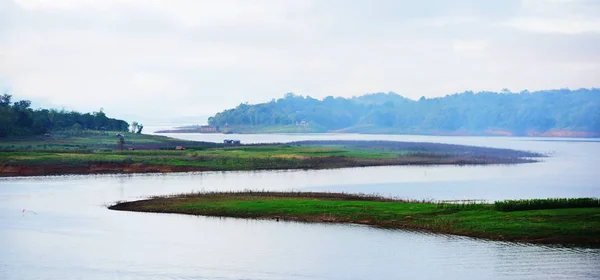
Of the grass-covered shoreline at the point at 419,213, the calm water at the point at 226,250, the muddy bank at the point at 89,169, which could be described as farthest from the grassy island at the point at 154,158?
the grass-covered shoreline at the point at 419,213

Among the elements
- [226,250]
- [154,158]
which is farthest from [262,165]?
[226,250]

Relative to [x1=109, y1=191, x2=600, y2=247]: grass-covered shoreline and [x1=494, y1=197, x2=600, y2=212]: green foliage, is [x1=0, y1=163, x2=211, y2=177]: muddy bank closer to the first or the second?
[x1=109, y1=191, x2=600, y2=247]: grass-covered shoreline

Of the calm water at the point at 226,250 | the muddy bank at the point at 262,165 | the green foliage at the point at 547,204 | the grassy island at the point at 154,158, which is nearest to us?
the calm water at the point at 226,250

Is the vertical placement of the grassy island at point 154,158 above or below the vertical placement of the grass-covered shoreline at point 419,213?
above

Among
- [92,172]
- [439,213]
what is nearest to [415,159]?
[92,172]

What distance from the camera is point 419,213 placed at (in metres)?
57.1

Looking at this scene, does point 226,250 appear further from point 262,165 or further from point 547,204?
point 262,165

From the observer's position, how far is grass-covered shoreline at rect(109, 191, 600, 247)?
1911 inches

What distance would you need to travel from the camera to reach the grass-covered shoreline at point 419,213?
48531 millimetres

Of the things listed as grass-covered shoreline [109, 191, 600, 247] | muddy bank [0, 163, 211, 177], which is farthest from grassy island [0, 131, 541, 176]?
grass-covered shoreline [109, 191, 600, 247]

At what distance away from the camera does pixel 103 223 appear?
58.4 metres

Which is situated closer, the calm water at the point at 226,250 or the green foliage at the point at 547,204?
the calm water at the point at 226,250

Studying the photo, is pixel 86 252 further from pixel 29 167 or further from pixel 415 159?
pixel 415 159

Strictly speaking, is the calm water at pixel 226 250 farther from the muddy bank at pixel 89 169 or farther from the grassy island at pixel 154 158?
the grassy island at pixel 154 158
